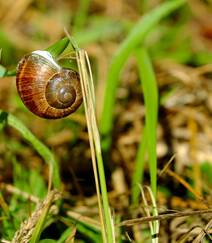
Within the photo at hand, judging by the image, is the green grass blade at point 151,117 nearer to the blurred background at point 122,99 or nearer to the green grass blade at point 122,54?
the green grass blade at point 122,54

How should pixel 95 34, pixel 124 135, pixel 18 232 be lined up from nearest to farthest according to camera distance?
pixel 18 232, pixel 124 135, pixel 95 34

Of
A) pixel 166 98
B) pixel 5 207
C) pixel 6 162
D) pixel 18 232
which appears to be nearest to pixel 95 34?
pixel 166 98

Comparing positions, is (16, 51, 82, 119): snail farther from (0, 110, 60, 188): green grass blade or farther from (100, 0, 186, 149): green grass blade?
(100, 0, 186, 149): green grass blade

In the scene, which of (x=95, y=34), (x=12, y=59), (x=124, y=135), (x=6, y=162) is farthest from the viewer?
(x=12, y=59)

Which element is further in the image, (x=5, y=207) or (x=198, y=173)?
(x=198, y=173)

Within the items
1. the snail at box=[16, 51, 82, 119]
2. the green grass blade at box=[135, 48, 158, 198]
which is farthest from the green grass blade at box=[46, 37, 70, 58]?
the green grass blade at box=[135, 48, 158, 198]

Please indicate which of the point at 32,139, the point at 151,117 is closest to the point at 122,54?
the point at 151,117

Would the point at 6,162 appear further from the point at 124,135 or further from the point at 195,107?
the point at 195,107

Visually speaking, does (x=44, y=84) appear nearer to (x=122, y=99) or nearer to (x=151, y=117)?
(x=151, y=117)
